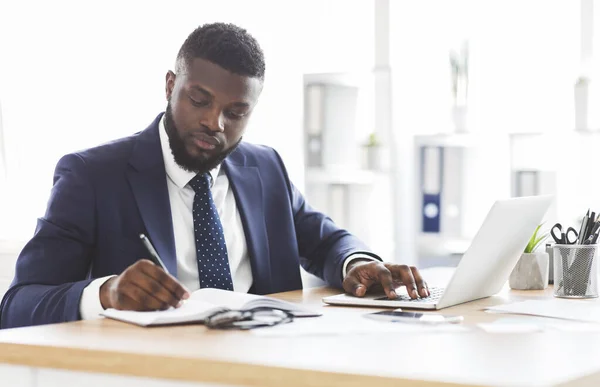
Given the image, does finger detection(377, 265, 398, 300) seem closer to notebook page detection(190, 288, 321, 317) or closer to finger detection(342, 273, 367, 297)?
finger detection(342, 273, 367, 297)

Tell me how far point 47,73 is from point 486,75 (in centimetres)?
178

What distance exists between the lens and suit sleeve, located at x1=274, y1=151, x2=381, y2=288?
2299mm

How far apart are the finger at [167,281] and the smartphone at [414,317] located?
0.33 m

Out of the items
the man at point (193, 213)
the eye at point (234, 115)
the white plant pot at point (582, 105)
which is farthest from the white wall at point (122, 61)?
the eye at point (234, 115)

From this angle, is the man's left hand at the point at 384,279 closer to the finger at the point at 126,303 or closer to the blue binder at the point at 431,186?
the finger at the point at 126,303

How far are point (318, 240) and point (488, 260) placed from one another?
69cm

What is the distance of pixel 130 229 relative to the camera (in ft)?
6.79

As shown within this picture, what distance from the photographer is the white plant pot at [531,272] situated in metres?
2.16

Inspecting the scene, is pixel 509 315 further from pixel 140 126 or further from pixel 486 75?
pixel 140 126

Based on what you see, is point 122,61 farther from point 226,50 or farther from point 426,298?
point 426,298

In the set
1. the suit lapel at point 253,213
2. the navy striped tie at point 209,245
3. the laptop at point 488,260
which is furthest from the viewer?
the suit lapel at point 253,213

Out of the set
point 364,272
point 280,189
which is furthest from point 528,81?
point 364,272

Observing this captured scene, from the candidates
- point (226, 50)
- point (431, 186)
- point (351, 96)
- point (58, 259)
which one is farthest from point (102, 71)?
point (58, 259)

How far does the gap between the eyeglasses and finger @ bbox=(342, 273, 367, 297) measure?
37 centimetres
